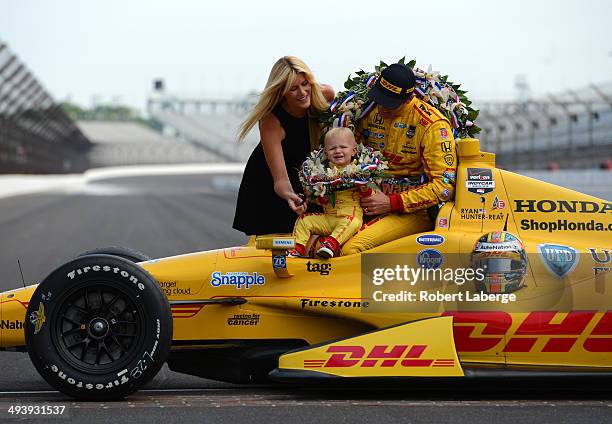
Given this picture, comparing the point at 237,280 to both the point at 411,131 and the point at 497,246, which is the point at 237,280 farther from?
the point at 497,246

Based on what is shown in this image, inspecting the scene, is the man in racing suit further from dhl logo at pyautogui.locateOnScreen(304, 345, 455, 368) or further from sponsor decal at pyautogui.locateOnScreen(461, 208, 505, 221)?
dhl logo at pyautogui.locateOnScreen(304, 345, 455, 368)

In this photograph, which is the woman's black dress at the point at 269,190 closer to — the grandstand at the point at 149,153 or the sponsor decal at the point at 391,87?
the sponsor decal at the point at 391,87

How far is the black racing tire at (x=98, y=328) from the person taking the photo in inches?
229

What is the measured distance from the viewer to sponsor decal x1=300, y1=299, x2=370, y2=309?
6180 millimetres

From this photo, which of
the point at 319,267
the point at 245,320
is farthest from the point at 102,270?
the point at 319,267

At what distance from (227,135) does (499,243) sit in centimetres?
10358

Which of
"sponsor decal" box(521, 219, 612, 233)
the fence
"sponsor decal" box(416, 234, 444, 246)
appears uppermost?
"sponsor decal" box(521, 219, 612, 233)

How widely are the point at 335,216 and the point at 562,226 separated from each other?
1.34 metres

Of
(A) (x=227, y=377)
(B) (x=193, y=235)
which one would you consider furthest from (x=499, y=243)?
(B) (x=193, y=235)

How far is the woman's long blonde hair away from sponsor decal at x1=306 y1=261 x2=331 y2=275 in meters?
0.92

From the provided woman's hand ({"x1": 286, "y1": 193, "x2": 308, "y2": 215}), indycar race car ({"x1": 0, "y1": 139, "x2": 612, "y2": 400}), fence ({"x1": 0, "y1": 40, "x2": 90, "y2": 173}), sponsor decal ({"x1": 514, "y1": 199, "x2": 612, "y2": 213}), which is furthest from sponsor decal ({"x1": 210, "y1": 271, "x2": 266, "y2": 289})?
fence ({"x1": 0, "y1": 40, "x2": 90, "y2": 173})

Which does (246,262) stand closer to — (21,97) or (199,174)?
(21,97)

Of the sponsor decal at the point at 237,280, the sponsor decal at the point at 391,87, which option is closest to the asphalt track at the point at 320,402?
the sponsor decal at the point at 237,280

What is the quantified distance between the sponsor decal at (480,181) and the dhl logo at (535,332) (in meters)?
0.77
